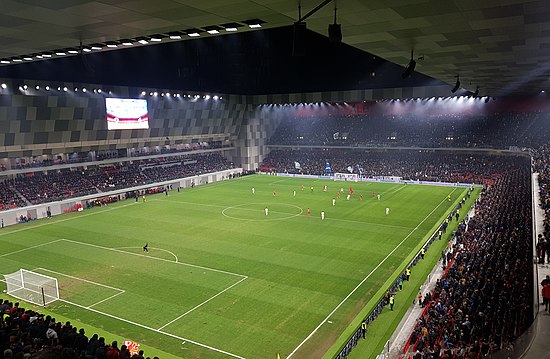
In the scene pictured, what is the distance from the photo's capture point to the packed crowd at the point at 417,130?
183 feet

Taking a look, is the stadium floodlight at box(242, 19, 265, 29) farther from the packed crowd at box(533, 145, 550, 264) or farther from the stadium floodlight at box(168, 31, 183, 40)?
the packed crowd at box(533, 145, 550, 264)

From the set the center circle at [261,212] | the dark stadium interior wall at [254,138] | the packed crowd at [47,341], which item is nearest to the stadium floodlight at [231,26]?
the packed crowd at [47,341]

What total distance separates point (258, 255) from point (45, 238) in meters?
17.2

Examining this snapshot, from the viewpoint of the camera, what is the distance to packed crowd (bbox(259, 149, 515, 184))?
182 ft

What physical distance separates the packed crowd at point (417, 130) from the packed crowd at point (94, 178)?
1743 cm

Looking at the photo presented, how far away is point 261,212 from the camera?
3894cm

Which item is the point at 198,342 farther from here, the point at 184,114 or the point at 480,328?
the point at 184,114

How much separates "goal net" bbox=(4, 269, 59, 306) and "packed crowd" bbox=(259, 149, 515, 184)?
4736 centimetres

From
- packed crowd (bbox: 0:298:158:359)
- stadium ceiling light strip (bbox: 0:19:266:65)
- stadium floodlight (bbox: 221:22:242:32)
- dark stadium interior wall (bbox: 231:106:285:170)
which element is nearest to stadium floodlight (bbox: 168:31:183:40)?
stadium ceiling light strip (bbox: 0:19:266:65)

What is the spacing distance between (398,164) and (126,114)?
39528 mm

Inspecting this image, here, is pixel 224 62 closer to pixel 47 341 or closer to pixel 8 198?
pixel 47 341

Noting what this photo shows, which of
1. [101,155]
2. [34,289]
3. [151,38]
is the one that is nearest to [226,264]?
[34,289]

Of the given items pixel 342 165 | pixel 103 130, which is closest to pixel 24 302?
pixel 103 130

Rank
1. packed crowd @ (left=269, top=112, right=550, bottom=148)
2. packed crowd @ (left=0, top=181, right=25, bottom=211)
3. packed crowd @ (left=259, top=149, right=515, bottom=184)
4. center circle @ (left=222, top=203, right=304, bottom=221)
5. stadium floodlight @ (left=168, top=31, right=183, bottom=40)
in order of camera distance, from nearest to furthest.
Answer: stadium floodlight @ (left=168, top=31, right=183, bottom=40) < center circle @ (left=222, top=203, right=304, bottom=221) < packed crowd @ (left=0, top=181, right=25, bottom=211) < packed crowd @ (left=259, top=149, right=515, bottom=184) < packed crowd @ (left=269, top=112, right=550, bottom=148)
